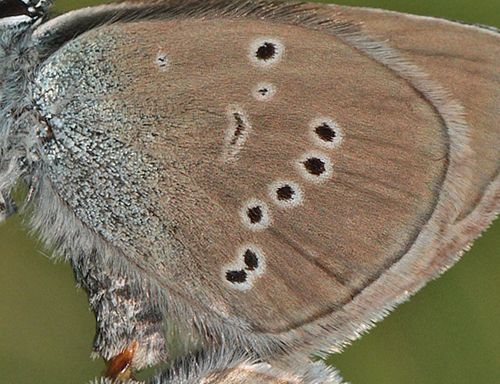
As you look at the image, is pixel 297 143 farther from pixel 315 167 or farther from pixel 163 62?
pixel 163 62

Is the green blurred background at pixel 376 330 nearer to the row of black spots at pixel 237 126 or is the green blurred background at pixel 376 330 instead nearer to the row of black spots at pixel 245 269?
the row of black spots at pixel 245 269

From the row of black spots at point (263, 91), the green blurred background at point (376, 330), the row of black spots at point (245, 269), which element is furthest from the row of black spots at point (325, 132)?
the green blurred background at point (376, 330)

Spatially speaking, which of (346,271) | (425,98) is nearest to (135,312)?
(346,271)

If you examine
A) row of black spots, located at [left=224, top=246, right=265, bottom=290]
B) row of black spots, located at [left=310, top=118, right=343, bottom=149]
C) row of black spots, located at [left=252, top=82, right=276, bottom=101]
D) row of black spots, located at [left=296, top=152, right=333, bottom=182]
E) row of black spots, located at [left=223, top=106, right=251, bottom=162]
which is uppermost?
row of black spots, located at [left=252, top=82, right=276, bottom=101]

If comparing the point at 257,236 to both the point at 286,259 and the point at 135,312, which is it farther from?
the point at 135,312

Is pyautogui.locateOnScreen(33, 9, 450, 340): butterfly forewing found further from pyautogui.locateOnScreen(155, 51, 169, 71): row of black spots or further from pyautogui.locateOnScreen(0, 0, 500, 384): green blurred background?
pyautogui.locateOnScreen(0, 0, 500, 384): green blurred background

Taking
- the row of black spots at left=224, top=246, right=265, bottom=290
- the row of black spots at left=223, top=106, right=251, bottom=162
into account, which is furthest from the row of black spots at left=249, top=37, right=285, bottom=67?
the row of black spots at left=224, top=246, right=265, bottom=290
